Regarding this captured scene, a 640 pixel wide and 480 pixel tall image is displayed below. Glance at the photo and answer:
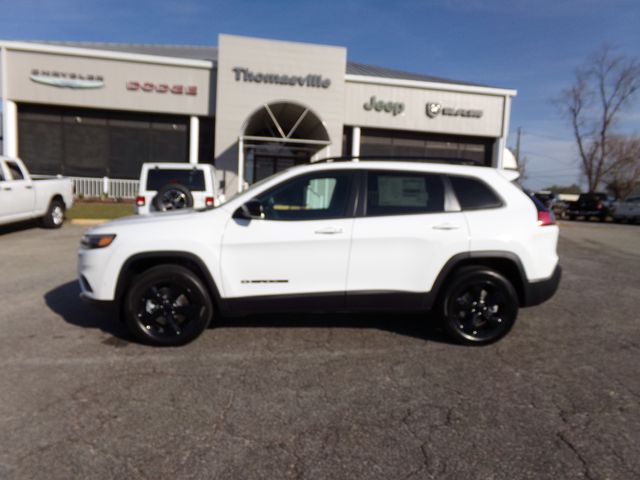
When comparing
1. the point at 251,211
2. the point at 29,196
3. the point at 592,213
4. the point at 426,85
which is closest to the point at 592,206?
the point at 592,213

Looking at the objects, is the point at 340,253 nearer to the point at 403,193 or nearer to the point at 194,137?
the point at 403,193

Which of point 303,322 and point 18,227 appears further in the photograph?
point 18,227

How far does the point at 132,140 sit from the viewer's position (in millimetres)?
19875

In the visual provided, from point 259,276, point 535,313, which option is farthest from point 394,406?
point 535,313

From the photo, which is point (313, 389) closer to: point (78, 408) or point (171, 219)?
point (78, 408)

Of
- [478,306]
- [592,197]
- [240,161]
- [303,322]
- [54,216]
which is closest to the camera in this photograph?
[478,306]

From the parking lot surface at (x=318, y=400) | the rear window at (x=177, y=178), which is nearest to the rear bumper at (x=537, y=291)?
the parking lot surface at (x=318, y=400)

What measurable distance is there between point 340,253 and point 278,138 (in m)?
15.6

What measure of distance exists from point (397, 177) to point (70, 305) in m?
4.12

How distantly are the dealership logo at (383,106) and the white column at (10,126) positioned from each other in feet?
50.7

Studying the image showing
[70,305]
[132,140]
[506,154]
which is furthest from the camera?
[506,154]

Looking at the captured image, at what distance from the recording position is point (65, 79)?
18.7m

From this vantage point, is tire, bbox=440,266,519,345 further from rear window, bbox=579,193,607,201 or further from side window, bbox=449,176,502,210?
rear window, bbox=579,193,607,201

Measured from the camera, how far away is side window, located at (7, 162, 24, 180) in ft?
33.3
